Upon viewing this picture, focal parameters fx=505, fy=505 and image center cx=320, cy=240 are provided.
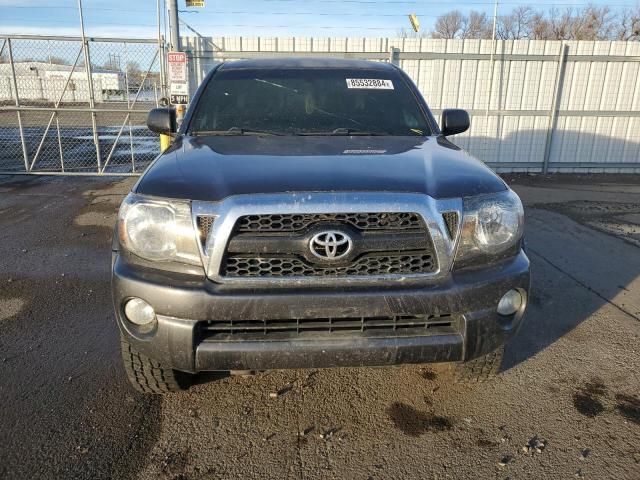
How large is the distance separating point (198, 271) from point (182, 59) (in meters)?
6.81

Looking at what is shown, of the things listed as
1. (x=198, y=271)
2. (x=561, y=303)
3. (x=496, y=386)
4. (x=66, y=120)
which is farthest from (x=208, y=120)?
(x=66, y=120)

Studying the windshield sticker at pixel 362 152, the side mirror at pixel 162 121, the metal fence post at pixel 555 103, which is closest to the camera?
the windshield sticker at pixel 362 152

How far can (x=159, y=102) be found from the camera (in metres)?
9.19

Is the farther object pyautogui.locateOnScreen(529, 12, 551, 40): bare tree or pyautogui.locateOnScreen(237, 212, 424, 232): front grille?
pyautogui.locateOnScreen(529, 12, 551, 40): bare tree

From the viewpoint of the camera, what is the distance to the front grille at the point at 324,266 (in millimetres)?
2225

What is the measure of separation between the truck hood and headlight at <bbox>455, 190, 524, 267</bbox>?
0.07 m

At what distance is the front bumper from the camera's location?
218 cm

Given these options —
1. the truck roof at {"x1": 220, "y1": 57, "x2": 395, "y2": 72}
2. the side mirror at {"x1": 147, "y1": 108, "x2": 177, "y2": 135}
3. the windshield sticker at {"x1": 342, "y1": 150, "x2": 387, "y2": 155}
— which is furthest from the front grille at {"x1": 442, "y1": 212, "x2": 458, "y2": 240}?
the side mirror at {"x1": 147, "y1": 108, "x2": 177, "y2": 135}

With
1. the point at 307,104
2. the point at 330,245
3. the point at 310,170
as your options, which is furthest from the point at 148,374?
the point at 307,104

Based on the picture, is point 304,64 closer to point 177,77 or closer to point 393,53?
point 177,77

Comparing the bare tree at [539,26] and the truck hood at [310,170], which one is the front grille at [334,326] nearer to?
the truck hood at [310,170]

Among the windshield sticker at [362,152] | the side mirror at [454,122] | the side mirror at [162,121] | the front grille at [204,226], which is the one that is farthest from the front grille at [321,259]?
the side mirror at [162,121]

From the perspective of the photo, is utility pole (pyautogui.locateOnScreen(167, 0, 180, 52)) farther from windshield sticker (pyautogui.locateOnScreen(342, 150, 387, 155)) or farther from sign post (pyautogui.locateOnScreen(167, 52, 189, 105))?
windshield sticker (pyautogui.locateOnScreen(342, 150, 387, 155))

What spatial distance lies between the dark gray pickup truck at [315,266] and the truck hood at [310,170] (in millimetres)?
11
